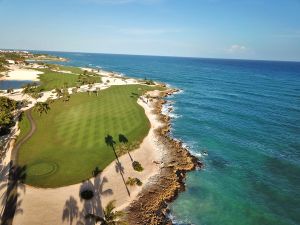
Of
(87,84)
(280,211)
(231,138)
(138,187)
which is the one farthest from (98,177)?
(87,84)

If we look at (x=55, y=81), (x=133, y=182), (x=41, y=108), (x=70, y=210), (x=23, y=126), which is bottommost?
(x=55, y=81)

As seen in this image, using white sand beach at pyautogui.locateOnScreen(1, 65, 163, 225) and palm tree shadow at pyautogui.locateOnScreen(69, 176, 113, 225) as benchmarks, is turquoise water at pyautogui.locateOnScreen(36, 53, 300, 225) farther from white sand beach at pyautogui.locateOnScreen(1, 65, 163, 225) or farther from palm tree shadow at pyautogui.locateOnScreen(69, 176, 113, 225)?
palm tree shadow at pyautogui.locateOnScreen(69, 176, 113, 225)

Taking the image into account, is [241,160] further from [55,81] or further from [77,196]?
[55,81]

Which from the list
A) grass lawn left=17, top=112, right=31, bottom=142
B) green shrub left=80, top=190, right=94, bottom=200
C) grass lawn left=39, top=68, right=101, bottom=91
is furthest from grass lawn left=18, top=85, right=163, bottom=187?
grass lawn left=39, top=68, right=101, bottom=91

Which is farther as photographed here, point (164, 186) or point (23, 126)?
point (23, 126)

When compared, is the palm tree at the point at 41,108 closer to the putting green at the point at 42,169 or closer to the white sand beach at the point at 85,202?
the white sand beach at the point at 85,202

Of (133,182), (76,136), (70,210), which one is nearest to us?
(70,210)

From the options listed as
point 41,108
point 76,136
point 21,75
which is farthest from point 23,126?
point 21,75
